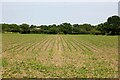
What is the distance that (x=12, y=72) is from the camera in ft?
26.5

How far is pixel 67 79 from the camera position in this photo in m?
7.03

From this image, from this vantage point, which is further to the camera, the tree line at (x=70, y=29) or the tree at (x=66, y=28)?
the tree at (x=66, y=28)

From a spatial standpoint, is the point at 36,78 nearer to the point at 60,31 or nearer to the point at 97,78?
the point at 97,78

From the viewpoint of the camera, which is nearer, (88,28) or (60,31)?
(60,31)

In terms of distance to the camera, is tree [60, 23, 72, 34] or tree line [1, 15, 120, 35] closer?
tree line [1, 15, 120, 35]

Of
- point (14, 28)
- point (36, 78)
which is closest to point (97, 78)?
point (36, 78)

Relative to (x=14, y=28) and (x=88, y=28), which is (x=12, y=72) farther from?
A: (x=88, y=28)

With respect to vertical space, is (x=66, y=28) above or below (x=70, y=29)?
above

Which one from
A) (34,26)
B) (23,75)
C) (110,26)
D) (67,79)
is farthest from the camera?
(34,26)

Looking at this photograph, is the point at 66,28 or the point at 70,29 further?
the point at 66,28

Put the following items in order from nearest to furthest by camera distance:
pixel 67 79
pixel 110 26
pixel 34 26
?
pixel 67 79 < pixel 110 26 < pixel 34 26

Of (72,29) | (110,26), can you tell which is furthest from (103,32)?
(72,29)

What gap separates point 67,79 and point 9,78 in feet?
5.61

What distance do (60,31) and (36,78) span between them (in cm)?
10017
